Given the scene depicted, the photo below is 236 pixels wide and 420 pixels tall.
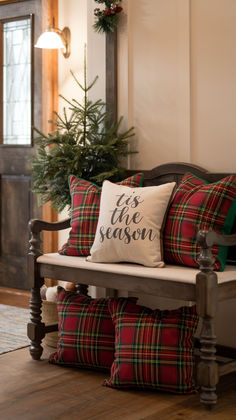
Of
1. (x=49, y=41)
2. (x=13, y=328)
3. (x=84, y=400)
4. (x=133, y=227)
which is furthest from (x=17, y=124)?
(x=84, y=400)

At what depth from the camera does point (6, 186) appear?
5070 mm

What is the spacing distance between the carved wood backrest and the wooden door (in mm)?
1518

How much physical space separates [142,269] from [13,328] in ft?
4.67

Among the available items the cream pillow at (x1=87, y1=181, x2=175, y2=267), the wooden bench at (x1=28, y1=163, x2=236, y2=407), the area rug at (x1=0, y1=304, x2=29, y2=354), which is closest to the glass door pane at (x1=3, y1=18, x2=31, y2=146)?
the area rug at (x1=0, y1=304, x2=29, y2=354)

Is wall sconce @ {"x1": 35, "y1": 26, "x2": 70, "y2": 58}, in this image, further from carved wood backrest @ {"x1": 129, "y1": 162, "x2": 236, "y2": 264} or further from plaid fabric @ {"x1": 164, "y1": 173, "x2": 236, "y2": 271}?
plaid fabric @ {"x1": 164, "y1": 173, "x2": 236, "y2": 271}

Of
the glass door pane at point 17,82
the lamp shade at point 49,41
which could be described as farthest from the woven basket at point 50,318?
the lamp shade at point 49,41

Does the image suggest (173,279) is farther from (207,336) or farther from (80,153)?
(80,153)

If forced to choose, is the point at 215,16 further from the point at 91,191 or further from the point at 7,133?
the point at 7,133

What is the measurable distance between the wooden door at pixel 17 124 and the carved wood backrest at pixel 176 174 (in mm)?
1518

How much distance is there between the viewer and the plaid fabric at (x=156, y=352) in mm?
2857

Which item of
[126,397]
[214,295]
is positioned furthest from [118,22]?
[126,397]

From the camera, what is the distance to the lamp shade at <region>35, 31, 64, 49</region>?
14.6ft

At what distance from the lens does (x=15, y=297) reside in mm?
4930

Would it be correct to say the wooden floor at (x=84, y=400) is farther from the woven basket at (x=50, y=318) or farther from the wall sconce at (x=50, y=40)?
the wall sconce at (x=50, y=40)
